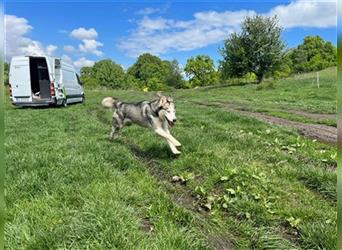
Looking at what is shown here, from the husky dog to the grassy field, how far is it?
51 centimetres

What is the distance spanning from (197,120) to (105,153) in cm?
635

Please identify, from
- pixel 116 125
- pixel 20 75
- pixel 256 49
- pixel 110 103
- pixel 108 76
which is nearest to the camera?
pixel 116 125

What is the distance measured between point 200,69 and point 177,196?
10249cm

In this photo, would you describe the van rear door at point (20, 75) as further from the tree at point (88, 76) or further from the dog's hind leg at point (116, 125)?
the tree at point (88, 76)

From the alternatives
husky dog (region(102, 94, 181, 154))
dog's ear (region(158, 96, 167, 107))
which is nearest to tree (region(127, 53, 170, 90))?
husky dog (region(102, 94, 181, 154))

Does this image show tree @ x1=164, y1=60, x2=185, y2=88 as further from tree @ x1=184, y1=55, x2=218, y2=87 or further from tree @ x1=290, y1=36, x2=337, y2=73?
tree @ x1=290, y1=36, x2=337, y2=73

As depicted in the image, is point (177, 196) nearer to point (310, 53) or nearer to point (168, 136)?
point (168, 136)

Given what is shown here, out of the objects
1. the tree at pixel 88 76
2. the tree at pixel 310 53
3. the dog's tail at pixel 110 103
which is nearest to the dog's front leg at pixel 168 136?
the dog's tail at pixel 110 103

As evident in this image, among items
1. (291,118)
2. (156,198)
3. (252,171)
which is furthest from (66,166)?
(291,118)

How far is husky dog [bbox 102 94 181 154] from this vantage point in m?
8.84

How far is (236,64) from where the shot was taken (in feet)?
199

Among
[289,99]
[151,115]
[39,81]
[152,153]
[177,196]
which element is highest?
[39,81]

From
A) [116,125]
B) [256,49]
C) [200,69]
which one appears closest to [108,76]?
[200,69]

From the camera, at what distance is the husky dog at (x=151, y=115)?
8844mm
